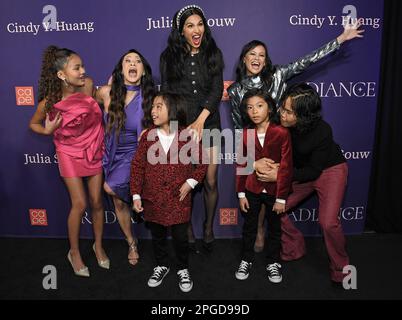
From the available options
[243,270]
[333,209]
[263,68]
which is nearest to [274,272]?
[243,270]

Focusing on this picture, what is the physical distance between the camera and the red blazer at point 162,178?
258 centimetres

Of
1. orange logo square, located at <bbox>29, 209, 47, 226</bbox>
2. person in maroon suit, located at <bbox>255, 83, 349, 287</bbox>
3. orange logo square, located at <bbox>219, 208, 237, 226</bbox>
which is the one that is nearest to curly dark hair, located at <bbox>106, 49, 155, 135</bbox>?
person in maroon suit, located at <bbox>255, 83, 349, 287</bbox>

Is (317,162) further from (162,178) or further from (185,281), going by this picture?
(185,281)

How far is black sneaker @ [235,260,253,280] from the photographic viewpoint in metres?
2.86

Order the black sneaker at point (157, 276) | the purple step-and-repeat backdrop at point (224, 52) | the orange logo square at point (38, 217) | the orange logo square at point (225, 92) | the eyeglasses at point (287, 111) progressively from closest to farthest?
the eyeglasses at point (287, 111) → the black sneaker at point (157, 276) → the purple step-and-repeat backdrop at point (224, 52) → the orange logo square at point (225, 92) → the orange logo square at point (38, 217)

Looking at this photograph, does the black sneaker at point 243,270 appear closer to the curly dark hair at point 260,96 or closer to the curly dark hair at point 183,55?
the curly dark hair at point 260,96

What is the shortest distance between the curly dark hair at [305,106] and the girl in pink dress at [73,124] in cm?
147

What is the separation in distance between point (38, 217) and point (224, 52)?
2428 mm

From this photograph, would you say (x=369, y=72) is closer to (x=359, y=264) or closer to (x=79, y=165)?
(x=359, y=264)

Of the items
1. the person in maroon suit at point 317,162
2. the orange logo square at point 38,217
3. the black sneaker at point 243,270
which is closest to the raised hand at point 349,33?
the person in maroon suit at point 317,162

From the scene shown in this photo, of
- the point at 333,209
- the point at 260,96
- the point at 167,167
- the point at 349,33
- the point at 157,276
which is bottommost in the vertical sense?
the point at 157,276

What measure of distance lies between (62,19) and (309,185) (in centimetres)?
253

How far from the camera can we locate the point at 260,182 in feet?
8.91

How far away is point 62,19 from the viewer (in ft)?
10.5
